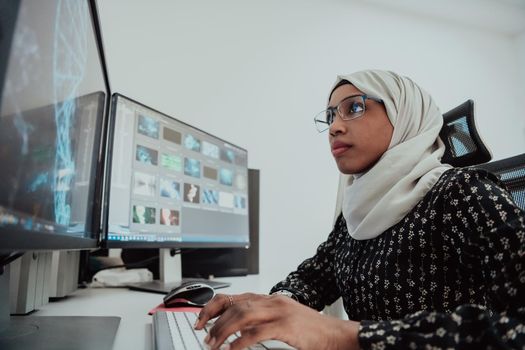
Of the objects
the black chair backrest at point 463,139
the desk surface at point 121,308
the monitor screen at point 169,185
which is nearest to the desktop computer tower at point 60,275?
the desk surface at point 121,308

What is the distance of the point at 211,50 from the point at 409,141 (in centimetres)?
144

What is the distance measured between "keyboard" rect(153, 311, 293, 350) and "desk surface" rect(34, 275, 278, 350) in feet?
0.11

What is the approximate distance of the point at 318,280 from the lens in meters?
0.97

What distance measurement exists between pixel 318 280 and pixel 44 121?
79cm

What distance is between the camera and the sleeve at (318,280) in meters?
0.89

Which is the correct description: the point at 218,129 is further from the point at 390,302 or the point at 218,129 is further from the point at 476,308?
the point at 476,308

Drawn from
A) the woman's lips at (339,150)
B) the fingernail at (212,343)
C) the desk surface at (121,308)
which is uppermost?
the woman's lips at (339,150)

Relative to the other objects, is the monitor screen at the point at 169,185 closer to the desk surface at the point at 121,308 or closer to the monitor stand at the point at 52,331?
the desk surface at the point at 121,308

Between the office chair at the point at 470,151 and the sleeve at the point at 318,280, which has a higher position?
the office chair at the point at 470,151

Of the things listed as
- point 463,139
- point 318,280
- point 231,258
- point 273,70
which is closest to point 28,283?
point 318,280

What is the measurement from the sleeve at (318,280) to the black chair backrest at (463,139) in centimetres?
35

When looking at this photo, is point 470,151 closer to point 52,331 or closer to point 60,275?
point 52,331

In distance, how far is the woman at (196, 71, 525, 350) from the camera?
1.23 feet

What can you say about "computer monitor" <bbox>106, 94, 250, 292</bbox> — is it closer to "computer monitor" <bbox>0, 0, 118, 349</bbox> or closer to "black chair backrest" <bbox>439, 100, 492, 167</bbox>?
"computer monitor" <bbox>0, 0, 118, 349</bbox>
